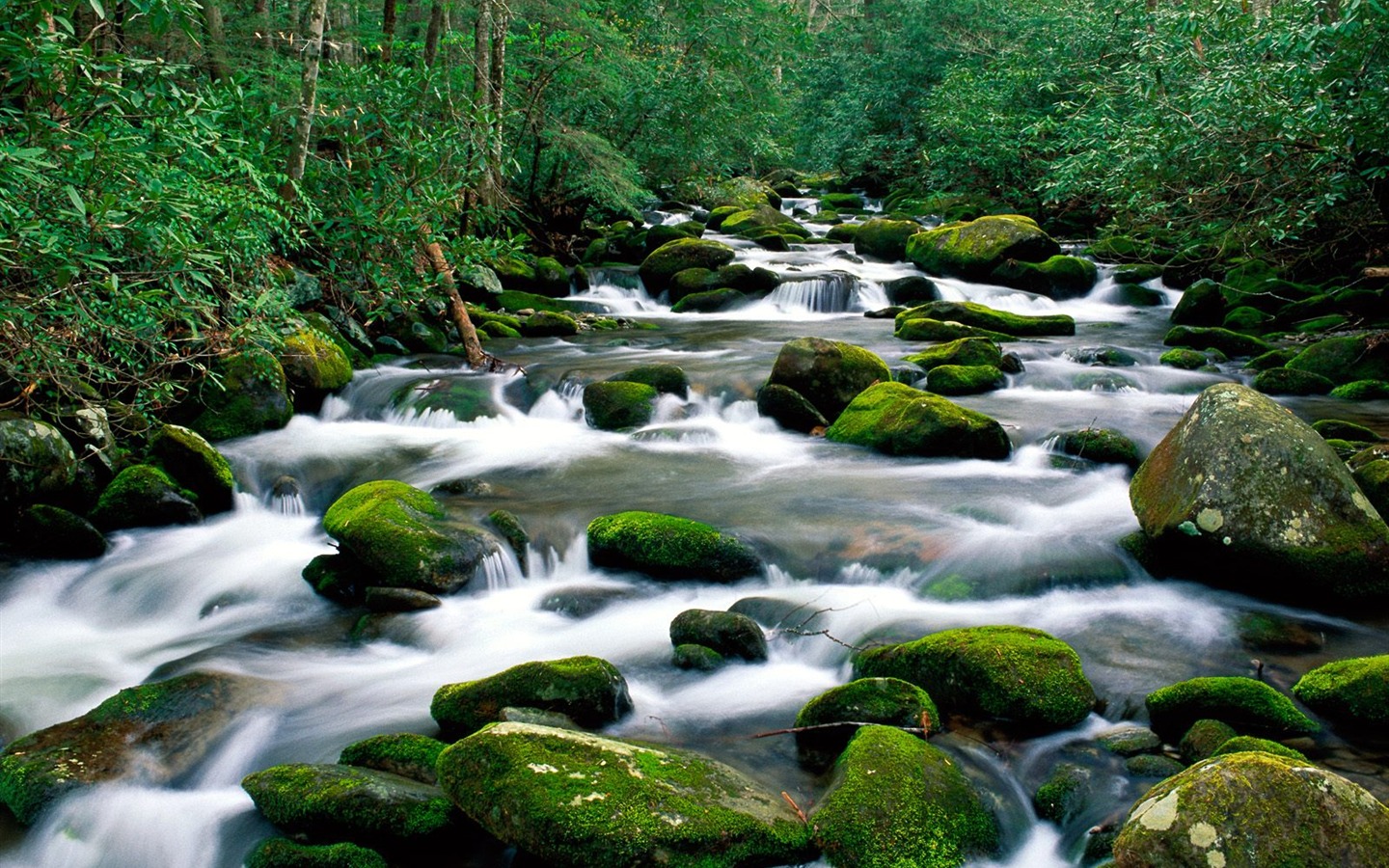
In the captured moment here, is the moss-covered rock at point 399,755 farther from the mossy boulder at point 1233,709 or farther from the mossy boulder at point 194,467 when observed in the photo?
the mossy boulder at point 194,467

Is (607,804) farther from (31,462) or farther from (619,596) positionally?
(31,462)

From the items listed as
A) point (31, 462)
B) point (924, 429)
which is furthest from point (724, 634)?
point (31, 462)

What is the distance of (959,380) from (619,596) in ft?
20.3

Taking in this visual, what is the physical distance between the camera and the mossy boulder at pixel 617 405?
35.0 ft

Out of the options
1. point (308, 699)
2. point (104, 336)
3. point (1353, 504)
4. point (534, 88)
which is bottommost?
point (308, 699)

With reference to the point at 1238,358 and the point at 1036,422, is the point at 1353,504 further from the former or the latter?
the point at 1238,358

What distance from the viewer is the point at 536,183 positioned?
1938 cm

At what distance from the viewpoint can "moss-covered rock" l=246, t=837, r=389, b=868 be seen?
3.79 m

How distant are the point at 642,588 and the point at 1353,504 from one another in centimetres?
441

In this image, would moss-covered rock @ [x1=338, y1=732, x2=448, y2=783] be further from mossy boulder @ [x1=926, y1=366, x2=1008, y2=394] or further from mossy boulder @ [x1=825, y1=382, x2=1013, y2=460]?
mossy boulder @ [x1=926, y1=366, x2=1008, y2=394]

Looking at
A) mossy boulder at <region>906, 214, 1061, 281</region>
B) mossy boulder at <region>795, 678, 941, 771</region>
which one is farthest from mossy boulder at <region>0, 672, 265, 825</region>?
mossy boulder at <region>906, 214, 1061, 281</region>

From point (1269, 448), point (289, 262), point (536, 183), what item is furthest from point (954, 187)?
point (1269, 448)

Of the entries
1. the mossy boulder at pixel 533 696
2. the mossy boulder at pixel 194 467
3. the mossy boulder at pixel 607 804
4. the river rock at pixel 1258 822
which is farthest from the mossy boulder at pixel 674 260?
the river rock at pixel 1258 822

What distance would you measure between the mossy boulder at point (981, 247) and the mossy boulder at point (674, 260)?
408cm
